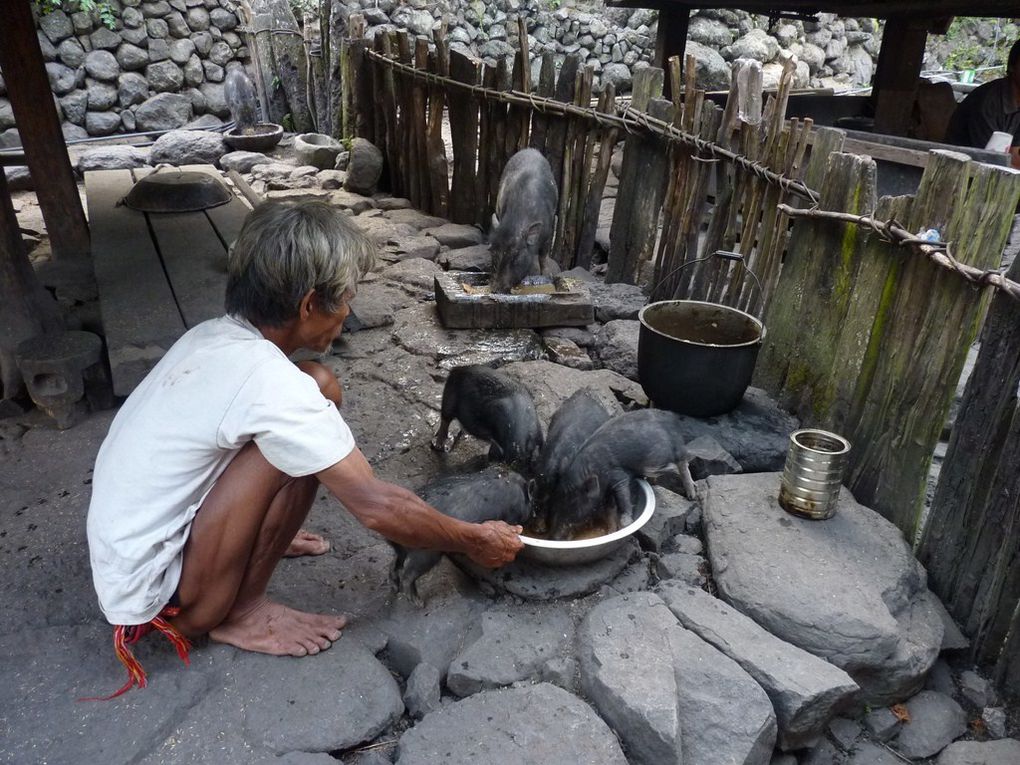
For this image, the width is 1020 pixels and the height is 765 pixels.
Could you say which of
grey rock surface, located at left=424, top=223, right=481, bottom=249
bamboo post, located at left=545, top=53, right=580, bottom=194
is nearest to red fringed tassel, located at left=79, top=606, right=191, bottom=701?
bamboo post, located at left=545, top=53, right=580, bottom=194

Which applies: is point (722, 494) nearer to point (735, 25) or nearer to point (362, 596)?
point (362, 596)

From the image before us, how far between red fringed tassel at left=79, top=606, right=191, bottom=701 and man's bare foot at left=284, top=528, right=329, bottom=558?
0.70m

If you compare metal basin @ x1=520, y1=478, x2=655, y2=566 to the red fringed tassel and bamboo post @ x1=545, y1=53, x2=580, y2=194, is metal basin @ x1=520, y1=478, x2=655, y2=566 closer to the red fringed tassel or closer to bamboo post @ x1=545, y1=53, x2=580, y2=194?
the red fringed tassel

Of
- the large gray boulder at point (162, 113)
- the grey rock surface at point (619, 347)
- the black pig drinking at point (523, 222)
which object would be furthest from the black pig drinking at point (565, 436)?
the large gray boulder at point (162, 113)

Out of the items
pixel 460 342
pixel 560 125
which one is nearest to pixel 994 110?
pixel 560 125

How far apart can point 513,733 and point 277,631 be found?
35.8 inches

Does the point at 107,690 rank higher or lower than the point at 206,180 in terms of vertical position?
lower

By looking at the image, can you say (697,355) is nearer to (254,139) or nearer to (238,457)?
(238,457)

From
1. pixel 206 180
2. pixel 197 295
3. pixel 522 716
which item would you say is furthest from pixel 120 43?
pixel 522 716

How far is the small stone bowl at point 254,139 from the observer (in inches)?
425

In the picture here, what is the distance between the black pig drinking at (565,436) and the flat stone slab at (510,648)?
1.64 ft

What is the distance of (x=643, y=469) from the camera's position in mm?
3264

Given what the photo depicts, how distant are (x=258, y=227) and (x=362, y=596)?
151 centimetres

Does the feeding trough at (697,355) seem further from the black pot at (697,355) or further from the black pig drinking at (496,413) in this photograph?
the black pig drinking at (496,413)
